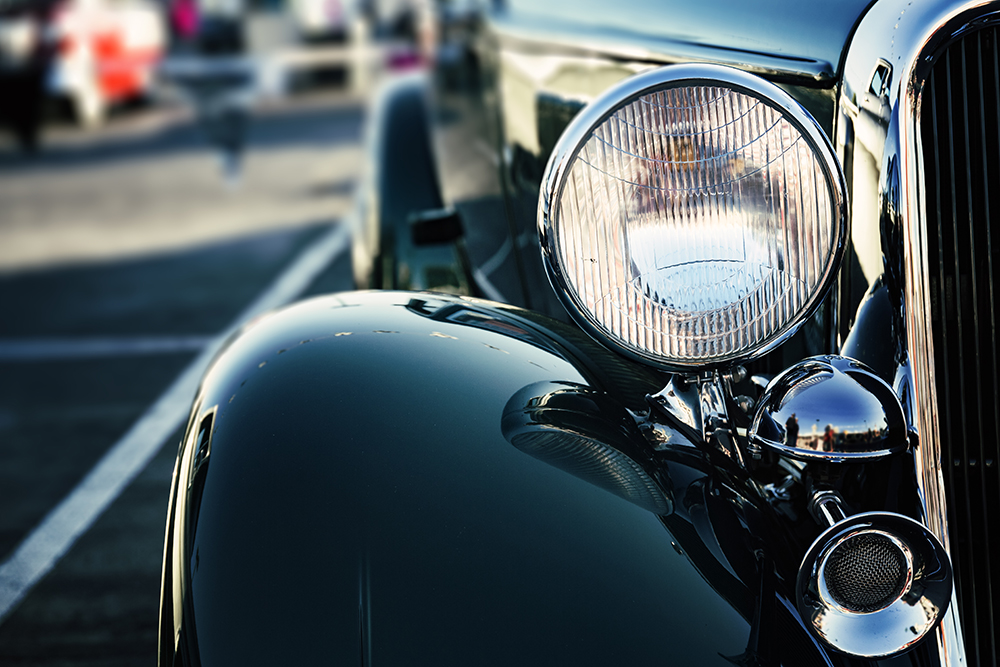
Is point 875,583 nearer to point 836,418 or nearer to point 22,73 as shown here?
point 836,418

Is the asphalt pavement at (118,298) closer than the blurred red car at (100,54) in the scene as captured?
Yes

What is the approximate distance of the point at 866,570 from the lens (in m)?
1.06

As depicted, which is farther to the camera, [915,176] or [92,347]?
[92,347]

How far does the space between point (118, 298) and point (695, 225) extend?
4.34 metres

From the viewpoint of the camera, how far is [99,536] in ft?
8.95

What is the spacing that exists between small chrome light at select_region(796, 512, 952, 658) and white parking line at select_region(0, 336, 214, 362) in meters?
3.50

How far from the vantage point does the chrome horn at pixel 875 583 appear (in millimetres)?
1049

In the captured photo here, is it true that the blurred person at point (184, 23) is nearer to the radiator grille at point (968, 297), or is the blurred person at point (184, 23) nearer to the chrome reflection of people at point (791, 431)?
the radiator grille at point (968, 297)

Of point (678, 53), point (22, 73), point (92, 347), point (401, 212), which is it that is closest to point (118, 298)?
point (92, 347)

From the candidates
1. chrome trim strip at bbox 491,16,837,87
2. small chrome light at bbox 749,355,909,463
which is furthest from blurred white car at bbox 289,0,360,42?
small chrome light at bbox 749,355,909,463

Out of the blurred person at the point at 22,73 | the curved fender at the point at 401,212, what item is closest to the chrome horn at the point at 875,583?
the curved fender at the point at 401,212

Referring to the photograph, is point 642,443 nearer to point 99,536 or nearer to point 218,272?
point 99,536

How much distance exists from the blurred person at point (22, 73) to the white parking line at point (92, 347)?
19.1ft

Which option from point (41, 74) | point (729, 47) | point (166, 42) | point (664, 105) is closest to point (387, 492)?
point (664, 105)
